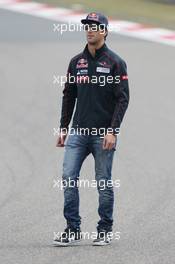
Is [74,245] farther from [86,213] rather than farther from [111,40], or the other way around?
[111,40]

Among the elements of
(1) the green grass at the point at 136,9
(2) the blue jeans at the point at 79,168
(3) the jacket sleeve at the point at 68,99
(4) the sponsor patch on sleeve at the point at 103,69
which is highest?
(1) the green grass at the point at 136,9

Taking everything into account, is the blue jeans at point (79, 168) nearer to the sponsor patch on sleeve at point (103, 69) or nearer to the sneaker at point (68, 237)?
the sneaker at point (68, 237)

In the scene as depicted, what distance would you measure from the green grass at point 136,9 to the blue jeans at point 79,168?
12949 mm

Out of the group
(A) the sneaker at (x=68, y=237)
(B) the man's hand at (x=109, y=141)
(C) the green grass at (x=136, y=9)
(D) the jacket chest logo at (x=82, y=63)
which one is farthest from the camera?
(C) the green grass at (x=136, y=9)

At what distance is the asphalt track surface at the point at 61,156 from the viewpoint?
10.1 metres

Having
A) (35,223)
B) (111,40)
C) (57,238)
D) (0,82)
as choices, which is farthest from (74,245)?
(111,40)

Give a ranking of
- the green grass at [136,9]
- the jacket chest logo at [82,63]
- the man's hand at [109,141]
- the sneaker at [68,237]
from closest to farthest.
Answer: the man's hand at [109,141] < the jacket chest logo at [82,63] < the sneaker at [68,237] < the green grass at [136,9]

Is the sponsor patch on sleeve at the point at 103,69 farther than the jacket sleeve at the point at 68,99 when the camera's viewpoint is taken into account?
No

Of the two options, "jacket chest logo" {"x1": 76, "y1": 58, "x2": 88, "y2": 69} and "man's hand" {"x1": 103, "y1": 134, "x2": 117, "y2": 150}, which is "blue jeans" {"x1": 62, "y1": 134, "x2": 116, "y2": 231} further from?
"jacket chest logo" {"x1": 76, "y1": 58, "x2": 88, "y2": 69}

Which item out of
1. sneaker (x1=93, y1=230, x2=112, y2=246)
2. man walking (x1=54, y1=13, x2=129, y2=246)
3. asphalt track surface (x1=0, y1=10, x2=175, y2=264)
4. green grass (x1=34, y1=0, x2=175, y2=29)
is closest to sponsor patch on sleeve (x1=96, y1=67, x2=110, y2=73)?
man walking (x1=54, y1=13, x2=129, y2=246)

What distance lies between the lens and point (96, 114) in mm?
10008

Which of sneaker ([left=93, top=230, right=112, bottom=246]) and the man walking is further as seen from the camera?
sneaker ([left=93, top=230, right=112, bottom=246])

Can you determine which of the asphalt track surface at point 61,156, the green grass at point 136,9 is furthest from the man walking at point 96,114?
the green grass at point 136,9

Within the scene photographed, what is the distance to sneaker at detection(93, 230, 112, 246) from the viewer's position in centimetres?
1012
